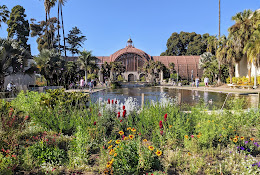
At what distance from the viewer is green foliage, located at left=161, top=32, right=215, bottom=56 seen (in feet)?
221

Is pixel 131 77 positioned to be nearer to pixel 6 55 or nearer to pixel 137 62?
pixel 137 62

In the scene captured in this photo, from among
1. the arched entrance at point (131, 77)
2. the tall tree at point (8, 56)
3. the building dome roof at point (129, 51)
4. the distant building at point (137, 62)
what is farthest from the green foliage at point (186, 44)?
the tall tree at point (8, 56)

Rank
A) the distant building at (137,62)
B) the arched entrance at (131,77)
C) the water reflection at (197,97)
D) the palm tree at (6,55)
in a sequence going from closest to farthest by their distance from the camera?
the water reflection at (197,97)
the palm tree at (6,55)
the distant building at (137,62)
the arched entrance at (131,77)

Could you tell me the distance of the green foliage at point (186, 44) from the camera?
221 feet

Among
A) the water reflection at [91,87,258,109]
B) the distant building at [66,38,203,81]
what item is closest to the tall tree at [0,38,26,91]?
the water reflection at [91,87,258,109]

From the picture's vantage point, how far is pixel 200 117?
4941 mm

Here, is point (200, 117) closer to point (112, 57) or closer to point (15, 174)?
point (15, 174)

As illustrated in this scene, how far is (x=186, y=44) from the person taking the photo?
73812 millimetres

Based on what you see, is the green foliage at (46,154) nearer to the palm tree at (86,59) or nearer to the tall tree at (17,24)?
the palm tree at (86,59)

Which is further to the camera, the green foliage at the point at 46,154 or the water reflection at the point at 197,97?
the water reflection at the point at 197,97

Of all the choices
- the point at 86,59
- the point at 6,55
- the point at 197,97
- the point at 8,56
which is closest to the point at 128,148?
the point at 197,97

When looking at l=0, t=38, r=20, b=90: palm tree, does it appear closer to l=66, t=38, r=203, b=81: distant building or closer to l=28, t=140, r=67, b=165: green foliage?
l=28, t=140, r=67, b=165: green foliage

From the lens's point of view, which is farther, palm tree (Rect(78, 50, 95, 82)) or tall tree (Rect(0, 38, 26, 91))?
palm tree (Rect(78, 50, 95, 82))

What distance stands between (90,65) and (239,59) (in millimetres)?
22834
